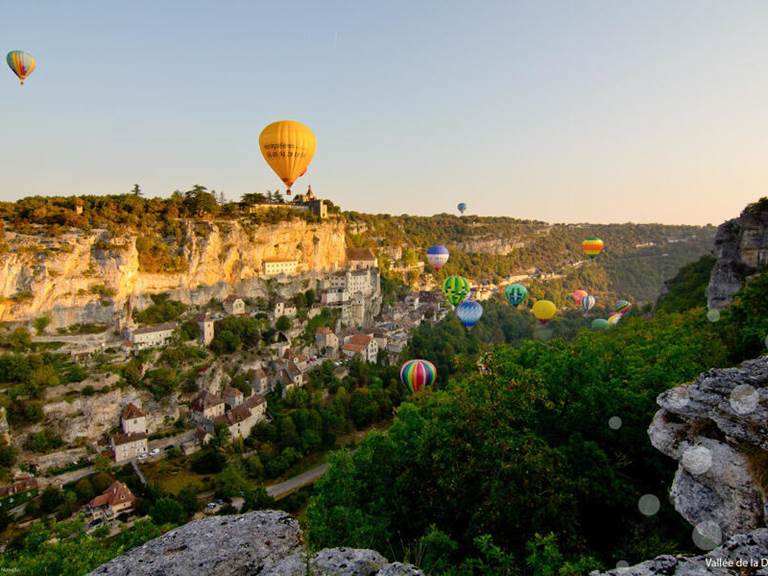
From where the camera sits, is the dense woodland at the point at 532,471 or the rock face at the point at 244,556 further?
the dense woodland at the point at 532,471

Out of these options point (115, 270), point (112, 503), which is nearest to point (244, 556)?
point (112, 503)

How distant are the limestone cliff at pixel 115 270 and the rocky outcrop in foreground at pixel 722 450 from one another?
98.3 ft

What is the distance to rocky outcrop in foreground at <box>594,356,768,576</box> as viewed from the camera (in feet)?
10.1

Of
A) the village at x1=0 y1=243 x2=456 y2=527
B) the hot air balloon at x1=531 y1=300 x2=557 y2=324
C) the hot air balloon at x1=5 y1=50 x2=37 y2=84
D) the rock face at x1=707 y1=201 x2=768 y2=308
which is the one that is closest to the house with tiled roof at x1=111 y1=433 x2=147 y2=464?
the village at x1=0 y1=243 x2=456 y2=527

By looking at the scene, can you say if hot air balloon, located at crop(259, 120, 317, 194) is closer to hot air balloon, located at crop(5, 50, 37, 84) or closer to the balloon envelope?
hot air balloon, located at crop(5, 50, 37, 84)

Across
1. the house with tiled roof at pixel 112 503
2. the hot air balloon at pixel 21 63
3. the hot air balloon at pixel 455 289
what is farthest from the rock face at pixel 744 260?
the hot air balloon at pixel 21 63

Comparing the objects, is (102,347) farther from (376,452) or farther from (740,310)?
(740,310)

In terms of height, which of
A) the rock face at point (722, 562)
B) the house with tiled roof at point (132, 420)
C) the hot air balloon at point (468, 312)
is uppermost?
the rock face at point (722, 562)

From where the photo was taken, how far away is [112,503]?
18.2m

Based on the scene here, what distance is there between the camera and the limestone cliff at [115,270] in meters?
24.9

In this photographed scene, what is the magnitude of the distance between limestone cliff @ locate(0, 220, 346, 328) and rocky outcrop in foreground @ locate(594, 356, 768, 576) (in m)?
30.0

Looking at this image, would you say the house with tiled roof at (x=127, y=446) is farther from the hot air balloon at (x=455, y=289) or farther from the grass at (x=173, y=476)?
the hot air balloon at (x=455, y=289)

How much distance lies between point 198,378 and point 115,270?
27.1 feet

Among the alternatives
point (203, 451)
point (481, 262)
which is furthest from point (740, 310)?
point (481, 262)
